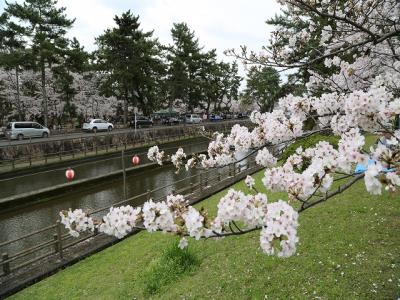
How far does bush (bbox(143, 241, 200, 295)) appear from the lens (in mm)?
6812

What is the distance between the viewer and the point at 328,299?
5.35 metres

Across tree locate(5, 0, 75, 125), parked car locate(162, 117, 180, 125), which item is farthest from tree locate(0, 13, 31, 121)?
parked car locate(162, 117, 180, 125)

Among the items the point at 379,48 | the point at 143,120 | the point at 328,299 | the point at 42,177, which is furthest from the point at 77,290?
the point at 143,120

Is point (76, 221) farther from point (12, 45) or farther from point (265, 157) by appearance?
point (12, 45)

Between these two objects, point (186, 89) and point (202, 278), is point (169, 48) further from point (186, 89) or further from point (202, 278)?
point (202, 278)

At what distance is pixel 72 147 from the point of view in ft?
95.2

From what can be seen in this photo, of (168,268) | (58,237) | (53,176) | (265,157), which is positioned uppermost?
(265,157)

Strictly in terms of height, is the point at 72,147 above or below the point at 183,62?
below

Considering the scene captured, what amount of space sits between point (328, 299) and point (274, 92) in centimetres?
389

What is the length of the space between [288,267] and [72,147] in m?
25.9

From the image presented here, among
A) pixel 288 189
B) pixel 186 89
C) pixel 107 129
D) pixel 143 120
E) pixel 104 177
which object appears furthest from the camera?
pixel 186 89

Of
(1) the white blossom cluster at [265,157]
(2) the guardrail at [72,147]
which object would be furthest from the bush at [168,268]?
(2) the guardrail at [72,147]

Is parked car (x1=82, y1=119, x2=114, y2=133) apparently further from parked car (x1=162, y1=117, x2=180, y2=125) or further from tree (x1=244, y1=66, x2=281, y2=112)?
tree (x1=244, y1=66, x2=281, y2=112)

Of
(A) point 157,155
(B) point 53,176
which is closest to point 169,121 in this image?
(B) point 53,176
